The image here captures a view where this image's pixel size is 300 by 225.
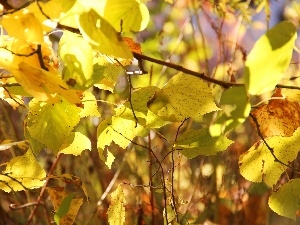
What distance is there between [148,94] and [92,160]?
45.2 inches

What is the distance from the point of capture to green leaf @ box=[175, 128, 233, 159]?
50 centimetres

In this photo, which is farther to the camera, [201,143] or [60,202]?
[60,202]

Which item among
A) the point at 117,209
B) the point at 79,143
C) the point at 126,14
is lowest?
the point at 117,209

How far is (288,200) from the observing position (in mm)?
567

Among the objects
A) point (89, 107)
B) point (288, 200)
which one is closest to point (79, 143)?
point (89, 107)

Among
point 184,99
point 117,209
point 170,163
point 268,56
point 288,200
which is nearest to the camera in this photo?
point 268,56

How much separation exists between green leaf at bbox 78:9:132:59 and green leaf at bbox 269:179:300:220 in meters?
0.33

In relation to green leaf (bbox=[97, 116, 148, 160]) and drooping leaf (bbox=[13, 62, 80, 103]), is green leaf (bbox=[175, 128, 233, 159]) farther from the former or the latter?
drooping leaf (bbox=[13, 62, 80, 103])

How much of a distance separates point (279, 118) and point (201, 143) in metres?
0.14

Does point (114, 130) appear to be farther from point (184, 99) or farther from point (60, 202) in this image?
point (60, 202)

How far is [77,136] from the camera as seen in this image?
0.58 meters

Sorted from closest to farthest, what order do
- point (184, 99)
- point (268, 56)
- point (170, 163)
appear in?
point (268, 56)
point (184, 99)
point (170, 163)

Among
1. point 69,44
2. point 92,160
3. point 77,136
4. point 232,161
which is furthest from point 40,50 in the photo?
point 232,161

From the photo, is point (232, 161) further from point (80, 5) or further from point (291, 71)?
point (80, 5)
